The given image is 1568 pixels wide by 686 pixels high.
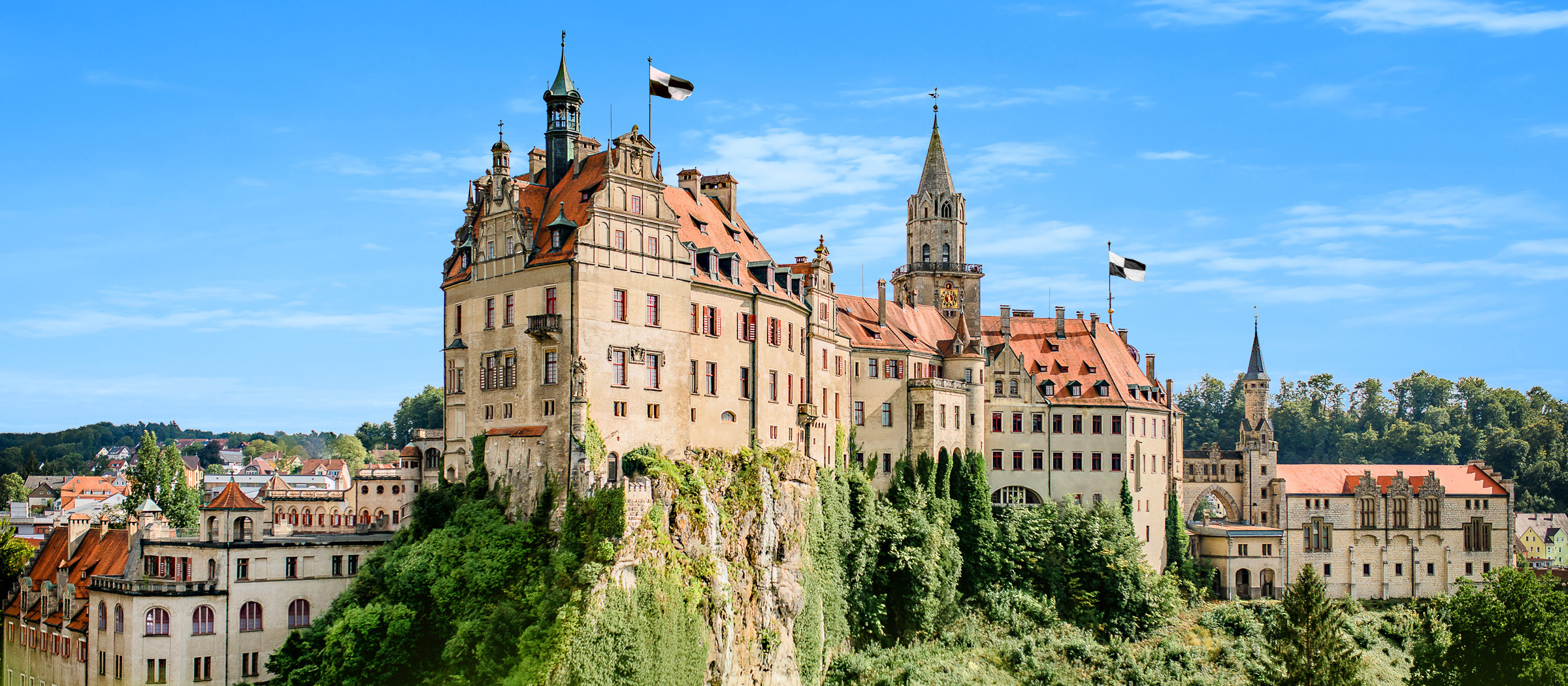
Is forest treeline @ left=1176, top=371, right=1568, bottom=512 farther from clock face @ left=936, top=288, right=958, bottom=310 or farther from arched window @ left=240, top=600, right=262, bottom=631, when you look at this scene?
arched window @ left=240, top=600, right=262, bottom=631

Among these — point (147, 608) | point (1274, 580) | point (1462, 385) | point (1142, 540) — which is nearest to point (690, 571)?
point (147, 608)

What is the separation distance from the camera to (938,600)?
75688 mm

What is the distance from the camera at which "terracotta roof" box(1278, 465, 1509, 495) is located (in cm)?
9988

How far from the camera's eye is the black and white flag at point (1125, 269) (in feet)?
323

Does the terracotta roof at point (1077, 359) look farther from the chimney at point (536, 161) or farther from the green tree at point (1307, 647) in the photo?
the chimney at point (536, 161)

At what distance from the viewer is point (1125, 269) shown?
98.6 meters

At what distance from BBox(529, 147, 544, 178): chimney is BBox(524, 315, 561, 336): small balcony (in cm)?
1251

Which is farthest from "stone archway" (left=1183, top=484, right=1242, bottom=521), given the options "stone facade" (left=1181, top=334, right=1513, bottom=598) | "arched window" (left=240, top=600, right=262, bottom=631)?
"arched window" (left=240, top=600, right=262, bottom=631)

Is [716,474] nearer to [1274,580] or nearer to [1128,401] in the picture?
[1128,401]

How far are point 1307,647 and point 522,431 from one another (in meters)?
43.2

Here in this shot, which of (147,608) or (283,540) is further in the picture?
(283,540)

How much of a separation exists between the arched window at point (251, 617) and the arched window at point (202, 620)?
4.34 feet

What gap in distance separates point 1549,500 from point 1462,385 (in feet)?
108

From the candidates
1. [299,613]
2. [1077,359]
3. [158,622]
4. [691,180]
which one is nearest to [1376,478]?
[1077,359]
